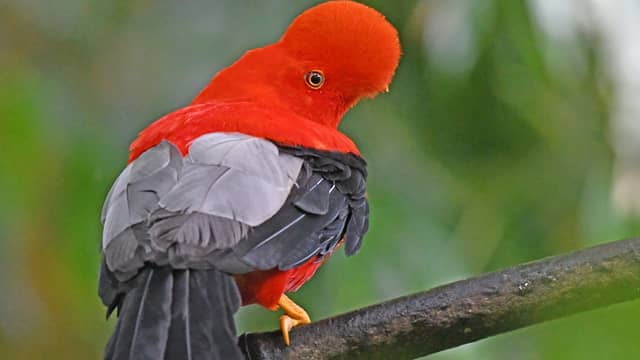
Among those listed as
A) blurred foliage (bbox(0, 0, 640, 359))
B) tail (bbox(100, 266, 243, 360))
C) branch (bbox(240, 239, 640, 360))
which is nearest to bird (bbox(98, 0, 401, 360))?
tail (bbox(100, 266, 243, 360))

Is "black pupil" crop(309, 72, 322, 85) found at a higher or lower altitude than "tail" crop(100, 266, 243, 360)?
higher

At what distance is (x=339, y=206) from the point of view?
231cm

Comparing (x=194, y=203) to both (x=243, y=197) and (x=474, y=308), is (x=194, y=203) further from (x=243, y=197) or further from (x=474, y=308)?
(x=474, y=308)

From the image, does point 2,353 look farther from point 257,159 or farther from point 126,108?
point 257,159

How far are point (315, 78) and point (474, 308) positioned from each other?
848mm

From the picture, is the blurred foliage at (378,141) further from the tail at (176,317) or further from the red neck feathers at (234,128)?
the tail at (176,317)

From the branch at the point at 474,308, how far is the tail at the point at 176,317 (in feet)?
0.84

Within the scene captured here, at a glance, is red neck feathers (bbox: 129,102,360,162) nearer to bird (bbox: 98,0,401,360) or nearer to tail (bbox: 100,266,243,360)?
bird (bbox: 98,0,401,360)

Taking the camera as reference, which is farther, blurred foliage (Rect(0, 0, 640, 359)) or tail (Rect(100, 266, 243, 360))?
blurred foliage (Rect(0, 0, 640, 359))

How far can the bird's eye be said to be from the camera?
105 inches

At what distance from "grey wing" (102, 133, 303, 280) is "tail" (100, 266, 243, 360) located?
26 millimetres

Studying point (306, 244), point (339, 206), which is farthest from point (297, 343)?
point (339, 206)

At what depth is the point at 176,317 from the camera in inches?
73.2

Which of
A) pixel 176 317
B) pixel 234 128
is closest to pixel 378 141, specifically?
pixel 234 128
